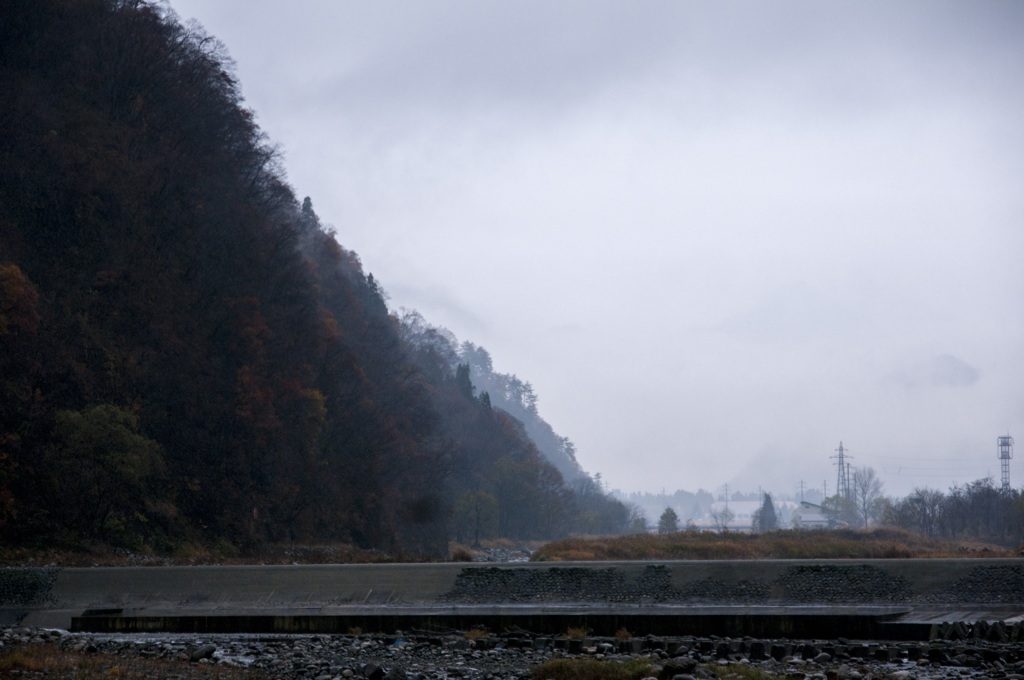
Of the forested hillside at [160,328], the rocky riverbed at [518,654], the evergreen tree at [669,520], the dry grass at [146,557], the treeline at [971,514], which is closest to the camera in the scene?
the rocky riverbed at [518,654]

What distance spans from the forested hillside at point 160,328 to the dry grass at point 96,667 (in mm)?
27572

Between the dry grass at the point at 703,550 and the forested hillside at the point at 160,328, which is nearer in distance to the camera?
the dry grass at the point at 703,550

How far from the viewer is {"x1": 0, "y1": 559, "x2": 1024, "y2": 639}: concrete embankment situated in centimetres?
2388

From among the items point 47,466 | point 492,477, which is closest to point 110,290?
point 47,466

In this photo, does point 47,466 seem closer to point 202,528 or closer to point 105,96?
point 202,528

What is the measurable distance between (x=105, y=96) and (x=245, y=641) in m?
57.1

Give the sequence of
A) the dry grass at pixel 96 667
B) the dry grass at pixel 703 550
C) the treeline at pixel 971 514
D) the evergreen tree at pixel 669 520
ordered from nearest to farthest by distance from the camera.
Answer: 1. the dry grass at pixel 96 667
2. the dry grass at pixel 703 550
3. the treeline at pixel 971 514
4. the evergreen tree at pixel 669 520

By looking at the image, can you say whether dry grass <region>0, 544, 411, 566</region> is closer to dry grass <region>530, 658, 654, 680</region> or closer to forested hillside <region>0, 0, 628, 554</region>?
forested hillside <region>0, 0, 628, 554</region>

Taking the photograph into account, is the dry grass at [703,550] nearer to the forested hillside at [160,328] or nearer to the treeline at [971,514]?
the forested hillside at [160,328]

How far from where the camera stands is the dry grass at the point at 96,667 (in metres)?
16.5

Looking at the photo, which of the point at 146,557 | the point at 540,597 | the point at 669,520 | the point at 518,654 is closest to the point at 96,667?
the point at 518,654

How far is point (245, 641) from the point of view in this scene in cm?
2308

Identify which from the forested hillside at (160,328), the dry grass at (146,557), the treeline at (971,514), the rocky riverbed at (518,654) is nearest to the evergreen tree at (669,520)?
the treeline at (971,514)

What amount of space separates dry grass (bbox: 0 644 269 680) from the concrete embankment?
20.7 feet
